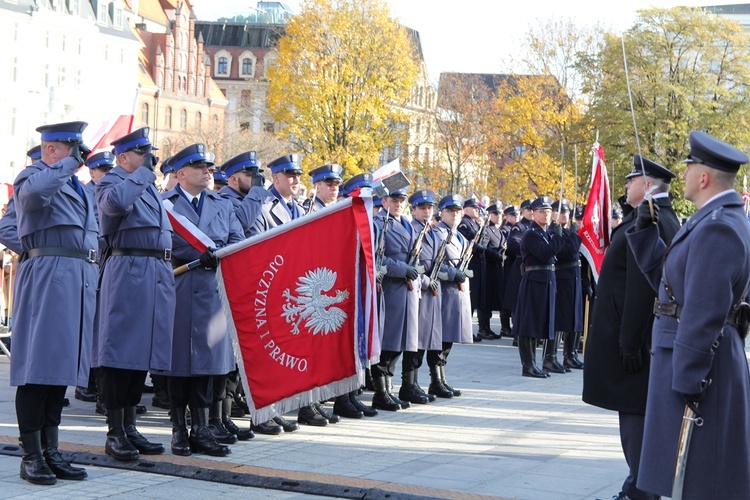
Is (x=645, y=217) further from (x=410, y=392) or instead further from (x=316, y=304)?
(x=410, y=392)

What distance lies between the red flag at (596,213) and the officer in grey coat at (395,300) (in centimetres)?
193

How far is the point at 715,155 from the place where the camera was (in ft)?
18.4

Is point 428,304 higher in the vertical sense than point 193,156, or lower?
lower

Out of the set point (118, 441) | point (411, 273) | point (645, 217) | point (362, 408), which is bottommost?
point (362, 408)

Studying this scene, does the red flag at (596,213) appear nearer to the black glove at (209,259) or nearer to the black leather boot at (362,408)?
the black leather boot at (362,408)

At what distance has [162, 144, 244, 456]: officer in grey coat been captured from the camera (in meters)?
8.39

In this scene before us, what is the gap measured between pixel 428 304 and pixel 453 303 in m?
0.46

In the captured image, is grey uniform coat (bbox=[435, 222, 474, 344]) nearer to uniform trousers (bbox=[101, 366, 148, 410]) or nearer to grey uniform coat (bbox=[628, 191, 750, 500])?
uniform trousers (bbox=[101, 366, 148, 410])

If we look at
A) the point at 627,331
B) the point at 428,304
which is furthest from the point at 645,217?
the point at 428,304

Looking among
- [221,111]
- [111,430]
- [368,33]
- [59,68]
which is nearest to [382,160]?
[368,33]

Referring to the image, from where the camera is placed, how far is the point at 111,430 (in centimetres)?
809

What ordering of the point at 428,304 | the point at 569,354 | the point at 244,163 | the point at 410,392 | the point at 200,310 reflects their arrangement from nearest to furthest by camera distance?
1. the point at 200,310
2. the point at 244,163
3. the point at 410,392
4. the point at 428,304
5. the point at 569,354

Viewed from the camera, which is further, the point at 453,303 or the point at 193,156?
the point at 453,303

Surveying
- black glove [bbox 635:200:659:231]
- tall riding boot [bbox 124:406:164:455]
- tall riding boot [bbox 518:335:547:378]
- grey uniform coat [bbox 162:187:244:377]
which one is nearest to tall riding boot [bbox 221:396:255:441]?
grey uniform coat [bbox 162:187:244:377]
